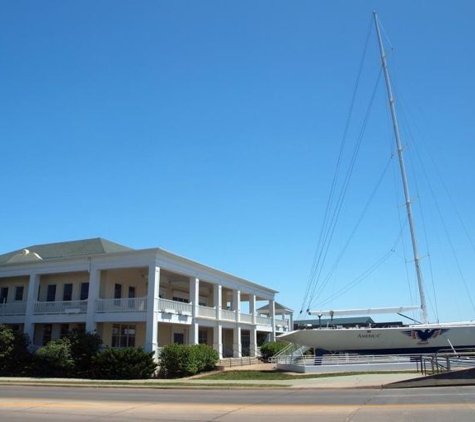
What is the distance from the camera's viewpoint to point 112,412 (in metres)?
12.5

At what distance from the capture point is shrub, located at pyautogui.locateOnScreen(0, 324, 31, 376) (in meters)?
29.8

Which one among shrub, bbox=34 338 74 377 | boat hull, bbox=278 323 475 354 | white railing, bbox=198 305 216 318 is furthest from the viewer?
white railing, bbox=198 305 216 318

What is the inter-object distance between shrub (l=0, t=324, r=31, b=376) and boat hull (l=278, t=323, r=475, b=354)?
53.4 ft

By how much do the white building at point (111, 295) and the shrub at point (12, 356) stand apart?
10.3 ft

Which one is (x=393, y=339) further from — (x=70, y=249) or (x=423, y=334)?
(x=70, y=249)

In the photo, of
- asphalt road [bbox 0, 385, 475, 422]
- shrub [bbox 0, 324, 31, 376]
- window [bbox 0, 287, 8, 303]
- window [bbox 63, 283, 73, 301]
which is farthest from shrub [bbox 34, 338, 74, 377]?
asphalt road [bbox 0, 385, 475, 422]

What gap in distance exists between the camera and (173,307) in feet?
104

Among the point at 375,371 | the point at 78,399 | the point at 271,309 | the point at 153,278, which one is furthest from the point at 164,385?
the point at 271,309

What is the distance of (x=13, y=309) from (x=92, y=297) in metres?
7.86

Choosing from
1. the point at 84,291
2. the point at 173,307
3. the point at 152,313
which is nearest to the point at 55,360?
the point at 152,313

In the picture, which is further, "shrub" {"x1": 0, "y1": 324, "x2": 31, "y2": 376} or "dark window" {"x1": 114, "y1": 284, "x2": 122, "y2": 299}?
"dark window" {"x1": 114, "y1": 284, "x2": 122, "y2": 299}

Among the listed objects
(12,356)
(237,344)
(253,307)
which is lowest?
(12,356)

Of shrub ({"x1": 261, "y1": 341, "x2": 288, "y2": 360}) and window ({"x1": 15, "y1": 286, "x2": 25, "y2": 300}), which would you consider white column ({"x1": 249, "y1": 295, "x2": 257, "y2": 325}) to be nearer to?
shrub ({"x1": 261, "y1": 341, "x2": 288, "y2": 360})

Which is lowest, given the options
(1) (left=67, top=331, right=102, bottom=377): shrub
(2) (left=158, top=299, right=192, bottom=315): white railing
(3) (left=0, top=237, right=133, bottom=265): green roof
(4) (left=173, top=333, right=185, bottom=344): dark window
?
(1) (left=67, top=331, right=102, bottom=377): shrub
